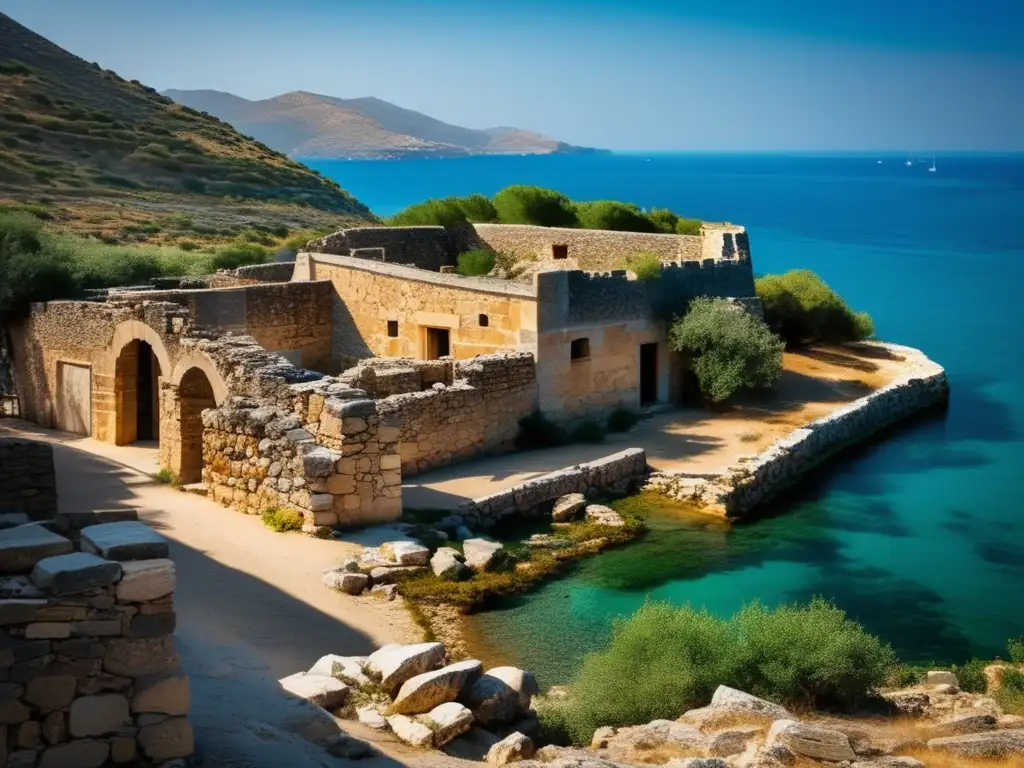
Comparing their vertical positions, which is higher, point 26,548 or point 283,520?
point 26,548

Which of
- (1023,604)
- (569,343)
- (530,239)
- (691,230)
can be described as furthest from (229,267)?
(1023,604)

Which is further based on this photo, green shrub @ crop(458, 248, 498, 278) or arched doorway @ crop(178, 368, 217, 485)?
green shrub @ crop(458, 248, 498, 278)

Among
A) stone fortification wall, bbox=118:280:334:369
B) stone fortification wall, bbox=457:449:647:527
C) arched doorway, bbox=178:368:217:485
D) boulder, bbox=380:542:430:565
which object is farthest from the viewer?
stone fortification wall, bbox=118:280:334:369

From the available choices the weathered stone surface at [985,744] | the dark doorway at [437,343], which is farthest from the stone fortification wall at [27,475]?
the dark doorway at [437,343]

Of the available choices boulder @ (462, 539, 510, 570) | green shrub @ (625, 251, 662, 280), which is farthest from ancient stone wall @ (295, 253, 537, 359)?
boulder @ (462, 539, 510, 570)

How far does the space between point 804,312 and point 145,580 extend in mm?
22650

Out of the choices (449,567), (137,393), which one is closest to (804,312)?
(137,393)

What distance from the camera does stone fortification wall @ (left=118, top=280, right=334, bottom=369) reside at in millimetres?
18891

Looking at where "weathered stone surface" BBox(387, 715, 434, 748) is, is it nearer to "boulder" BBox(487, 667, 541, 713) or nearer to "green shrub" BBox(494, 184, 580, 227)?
"boulder" BBox(487, 667, 541, 713)

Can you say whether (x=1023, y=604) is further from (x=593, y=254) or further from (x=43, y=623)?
(x=593, y=254)

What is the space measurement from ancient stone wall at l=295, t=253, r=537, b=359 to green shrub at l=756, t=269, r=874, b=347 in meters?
8.56

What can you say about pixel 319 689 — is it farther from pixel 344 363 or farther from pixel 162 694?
pixel 344 363

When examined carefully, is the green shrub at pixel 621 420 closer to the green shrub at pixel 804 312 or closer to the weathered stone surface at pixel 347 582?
the green shrub at pixel 804 312

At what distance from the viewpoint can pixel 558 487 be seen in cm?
1692
